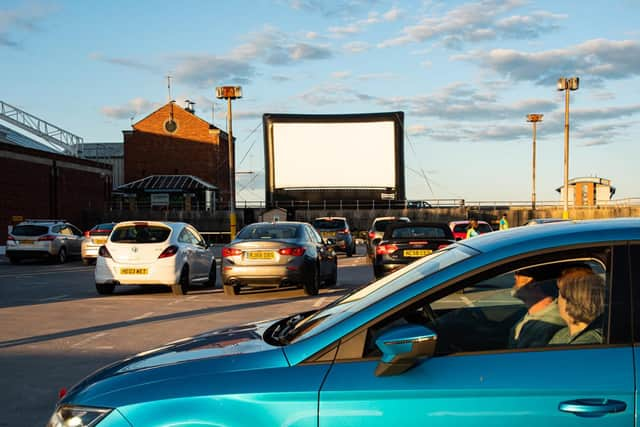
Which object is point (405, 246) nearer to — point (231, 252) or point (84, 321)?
point (231, 252)

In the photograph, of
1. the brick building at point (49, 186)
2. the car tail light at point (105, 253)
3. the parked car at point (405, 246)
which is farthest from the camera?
the brick building at point (49, 186)

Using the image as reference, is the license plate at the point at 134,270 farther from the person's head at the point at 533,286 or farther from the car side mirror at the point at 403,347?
the car side mirror at the point at 403,347

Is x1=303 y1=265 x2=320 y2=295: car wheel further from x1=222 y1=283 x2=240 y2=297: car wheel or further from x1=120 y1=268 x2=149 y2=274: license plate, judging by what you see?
x1=120 y1=268 x2=149 y2=274: license plate

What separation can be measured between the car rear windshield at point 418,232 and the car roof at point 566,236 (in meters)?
12.1

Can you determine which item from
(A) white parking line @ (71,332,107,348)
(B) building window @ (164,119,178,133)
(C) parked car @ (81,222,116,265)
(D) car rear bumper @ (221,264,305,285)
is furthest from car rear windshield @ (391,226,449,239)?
(B) building window @ (164,119,178,133)

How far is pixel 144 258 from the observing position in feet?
46.7

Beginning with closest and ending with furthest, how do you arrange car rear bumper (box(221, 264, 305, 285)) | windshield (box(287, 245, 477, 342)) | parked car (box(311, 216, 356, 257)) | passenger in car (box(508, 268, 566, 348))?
passenger in car (box(508, 268, 566, 348)) → windshield (box(287, 245, 477, 342)) → car rear bumper (box(221, 264, 305, 285)) → parked car (box(311, 216, 356, 257))

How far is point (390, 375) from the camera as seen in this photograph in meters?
2.80

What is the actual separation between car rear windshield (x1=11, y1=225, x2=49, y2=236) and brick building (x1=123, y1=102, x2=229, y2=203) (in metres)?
Result: 44.0

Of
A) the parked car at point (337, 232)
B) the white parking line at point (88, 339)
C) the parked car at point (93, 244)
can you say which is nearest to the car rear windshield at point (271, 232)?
the white parking line at point (88, 339)

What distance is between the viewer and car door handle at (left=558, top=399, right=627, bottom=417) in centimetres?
264

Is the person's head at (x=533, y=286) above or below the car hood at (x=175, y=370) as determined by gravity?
above

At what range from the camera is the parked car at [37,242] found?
83.2 ft

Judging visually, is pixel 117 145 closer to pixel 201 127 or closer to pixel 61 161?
pixel 201 127
